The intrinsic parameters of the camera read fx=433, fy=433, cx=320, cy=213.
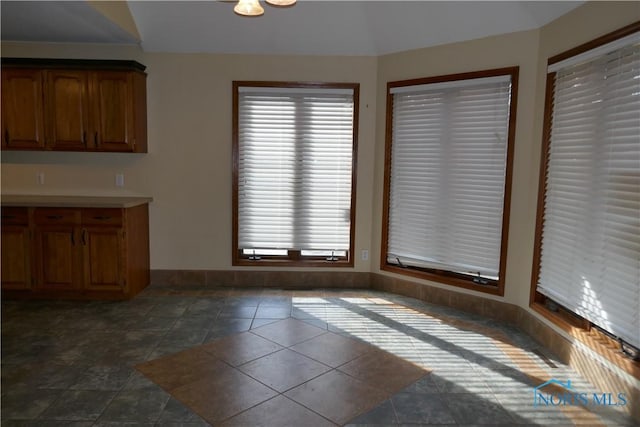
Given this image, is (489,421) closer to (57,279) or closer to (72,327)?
(72,327)

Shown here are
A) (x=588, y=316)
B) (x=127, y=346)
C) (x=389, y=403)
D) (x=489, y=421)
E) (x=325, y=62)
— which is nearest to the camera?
(x=489, y=421)

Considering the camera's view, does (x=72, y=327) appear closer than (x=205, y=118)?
Yes

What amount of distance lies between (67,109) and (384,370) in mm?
3780

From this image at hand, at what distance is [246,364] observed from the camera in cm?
293

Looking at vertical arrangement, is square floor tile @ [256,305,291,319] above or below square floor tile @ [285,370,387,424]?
above

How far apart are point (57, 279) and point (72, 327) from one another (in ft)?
2.62

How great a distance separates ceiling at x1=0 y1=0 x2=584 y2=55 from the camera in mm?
3541

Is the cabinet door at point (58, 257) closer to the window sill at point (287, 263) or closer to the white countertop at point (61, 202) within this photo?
the white countertop at point (61, 202)

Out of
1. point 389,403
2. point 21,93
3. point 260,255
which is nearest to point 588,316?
point 389,403

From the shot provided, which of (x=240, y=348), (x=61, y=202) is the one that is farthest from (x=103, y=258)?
(x=240, y=348)

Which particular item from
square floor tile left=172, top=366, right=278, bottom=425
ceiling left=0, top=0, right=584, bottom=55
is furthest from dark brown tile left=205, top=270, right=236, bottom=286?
ceiling left=0, top=0, right=584, bottom=55

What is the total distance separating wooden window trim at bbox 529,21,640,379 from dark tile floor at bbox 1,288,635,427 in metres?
0.26

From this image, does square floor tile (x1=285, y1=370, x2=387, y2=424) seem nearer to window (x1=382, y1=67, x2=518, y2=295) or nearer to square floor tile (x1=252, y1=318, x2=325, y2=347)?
square floor tile (x1=252, y1=318, x2=325, y2=347)

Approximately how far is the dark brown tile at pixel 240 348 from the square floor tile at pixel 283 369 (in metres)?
0.08
